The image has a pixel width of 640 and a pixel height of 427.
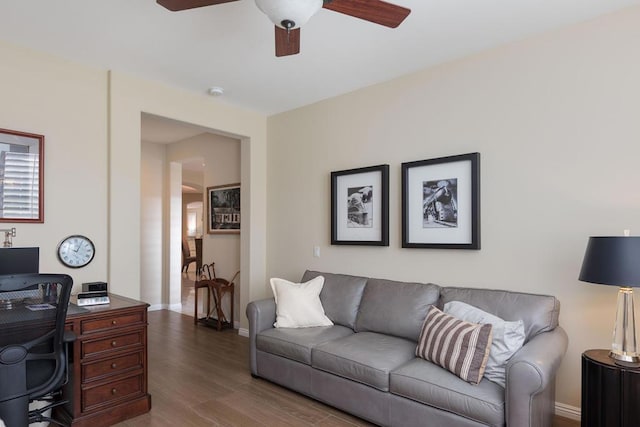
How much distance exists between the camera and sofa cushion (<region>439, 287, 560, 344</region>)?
2504 mm

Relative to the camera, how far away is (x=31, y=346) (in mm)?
1981

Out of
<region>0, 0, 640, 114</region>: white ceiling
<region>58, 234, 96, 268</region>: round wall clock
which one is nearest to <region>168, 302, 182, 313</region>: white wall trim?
<region>58, 234, 96, 268</region>: round wall clock

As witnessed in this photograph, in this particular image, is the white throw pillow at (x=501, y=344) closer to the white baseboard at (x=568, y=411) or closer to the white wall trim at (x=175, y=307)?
the white baseboard at (x=568, y=411)

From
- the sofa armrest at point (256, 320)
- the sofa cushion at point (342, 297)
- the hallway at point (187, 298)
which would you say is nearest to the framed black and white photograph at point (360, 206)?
the sofa cushion at point (342, 297)

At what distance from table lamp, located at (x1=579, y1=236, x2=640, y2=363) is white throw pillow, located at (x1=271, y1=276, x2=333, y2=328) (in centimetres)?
204

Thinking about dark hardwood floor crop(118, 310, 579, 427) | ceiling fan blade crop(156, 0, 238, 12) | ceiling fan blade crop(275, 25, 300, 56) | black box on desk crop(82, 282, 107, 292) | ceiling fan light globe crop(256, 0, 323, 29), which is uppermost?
ceiling fan blade crop(156, 0, 238, 12)

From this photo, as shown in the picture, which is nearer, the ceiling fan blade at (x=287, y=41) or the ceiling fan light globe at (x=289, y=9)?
the ceiling fan light globe at (x=289, y=9)

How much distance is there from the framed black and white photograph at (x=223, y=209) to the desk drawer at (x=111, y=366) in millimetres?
2475

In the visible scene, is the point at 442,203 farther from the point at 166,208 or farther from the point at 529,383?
the point at 166,208

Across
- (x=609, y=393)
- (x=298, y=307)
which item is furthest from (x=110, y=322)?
(x=609, y=393)

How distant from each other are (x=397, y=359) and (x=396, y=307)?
55 cm

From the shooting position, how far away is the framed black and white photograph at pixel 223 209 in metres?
5.14

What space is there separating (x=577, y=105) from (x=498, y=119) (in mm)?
511

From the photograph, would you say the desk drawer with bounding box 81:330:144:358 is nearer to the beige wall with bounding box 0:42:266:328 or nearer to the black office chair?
the black office chair
